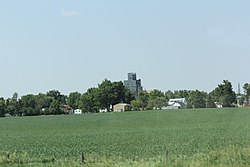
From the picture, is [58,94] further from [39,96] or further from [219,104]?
[219,104]

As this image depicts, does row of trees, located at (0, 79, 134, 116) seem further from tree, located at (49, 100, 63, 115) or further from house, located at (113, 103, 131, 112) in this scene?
house, located at (113, 103, 131, 112)

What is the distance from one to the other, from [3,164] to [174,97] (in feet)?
578

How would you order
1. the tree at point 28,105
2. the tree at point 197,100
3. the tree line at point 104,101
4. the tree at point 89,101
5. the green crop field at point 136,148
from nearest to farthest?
the green crop field at point 136,148 < the tree at point 197,100 < the tree line at point 104,101 < the tree at point 28,105 < the tree at point 89,101

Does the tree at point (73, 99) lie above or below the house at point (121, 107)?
above

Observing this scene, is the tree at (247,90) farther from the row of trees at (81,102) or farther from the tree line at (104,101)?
the row of trees at (81,102)

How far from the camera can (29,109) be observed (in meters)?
167

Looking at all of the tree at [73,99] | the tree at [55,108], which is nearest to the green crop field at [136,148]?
the tree at [55,108]

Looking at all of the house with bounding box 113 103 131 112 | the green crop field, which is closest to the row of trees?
the house with bounding box 113 103 131 112

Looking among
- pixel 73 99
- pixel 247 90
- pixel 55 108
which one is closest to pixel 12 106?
pixel 55 108

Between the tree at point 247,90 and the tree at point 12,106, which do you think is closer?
the tree at point 247,90

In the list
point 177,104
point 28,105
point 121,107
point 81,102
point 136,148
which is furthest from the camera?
point 81,102

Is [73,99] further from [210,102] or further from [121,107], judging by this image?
[210,102]

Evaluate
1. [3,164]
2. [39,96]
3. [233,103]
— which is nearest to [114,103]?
[39,96]

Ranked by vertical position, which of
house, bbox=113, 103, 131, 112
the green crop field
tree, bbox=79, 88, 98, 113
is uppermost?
tree, bbox=79, 88, 98, 113
